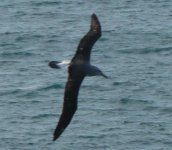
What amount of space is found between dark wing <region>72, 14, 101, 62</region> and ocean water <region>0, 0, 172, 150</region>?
2193 centimetres

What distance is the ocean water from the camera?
162 ft

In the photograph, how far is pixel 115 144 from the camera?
47.8 meters

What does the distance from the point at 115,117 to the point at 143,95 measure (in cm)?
405

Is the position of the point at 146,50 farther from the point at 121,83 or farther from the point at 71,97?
the point at 71,97

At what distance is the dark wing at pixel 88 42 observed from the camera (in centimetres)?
2511

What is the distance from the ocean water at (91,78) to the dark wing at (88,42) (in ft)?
72.0

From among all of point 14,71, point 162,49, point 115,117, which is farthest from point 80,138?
point 162,49

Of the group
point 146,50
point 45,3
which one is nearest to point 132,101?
point 146,50

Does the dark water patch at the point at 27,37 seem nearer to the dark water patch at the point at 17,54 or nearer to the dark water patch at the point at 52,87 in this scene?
the dark water patch at the point at 17,54

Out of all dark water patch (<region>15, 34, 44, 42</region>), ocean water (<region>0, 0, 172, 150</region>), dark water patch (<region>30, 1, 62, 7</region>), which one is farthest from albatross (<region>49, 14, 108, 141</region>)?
dark water patch (<region>30, 1, 62, 7</region>)

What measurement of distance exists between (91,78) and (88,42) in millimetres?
32580

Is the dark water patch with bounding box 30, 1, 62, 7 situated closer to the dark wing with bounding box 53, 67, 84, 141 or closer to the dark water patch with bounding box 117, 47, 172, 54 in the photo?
the dark water patch with bounding box 117, 47, 172, 54

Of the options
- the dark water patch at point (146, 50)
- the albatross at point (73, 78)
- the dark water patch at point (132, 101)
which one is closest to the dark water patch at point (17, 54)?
the dark water patch at point (146, 50)

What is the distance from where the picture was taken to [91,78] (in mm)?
58094
